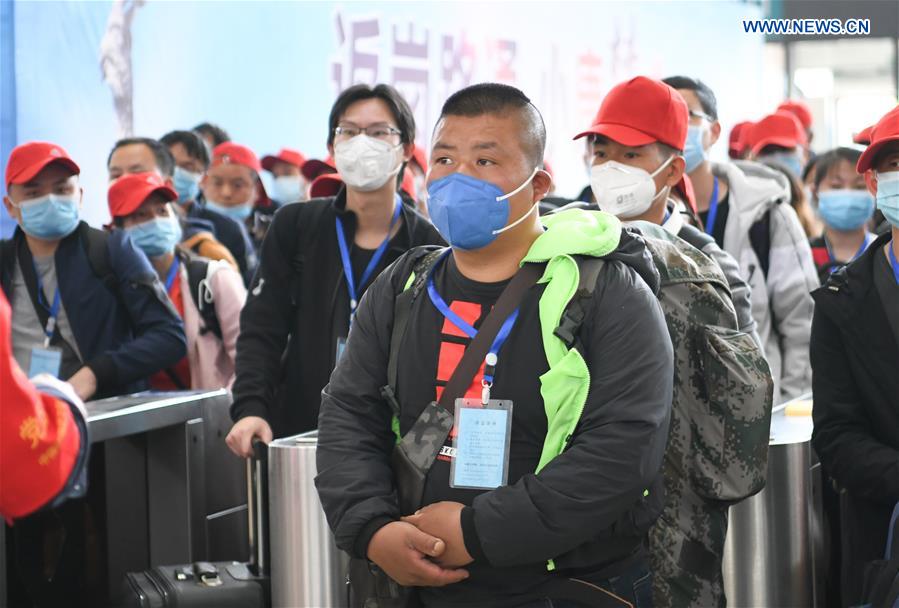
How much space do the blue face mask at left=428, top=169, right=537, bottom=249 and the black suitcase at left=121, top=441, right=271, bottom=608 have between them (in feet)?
4.93

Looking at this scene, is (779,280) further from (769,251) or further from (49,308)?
(49,308)

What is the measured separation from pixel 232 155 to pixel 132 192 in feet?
7.02

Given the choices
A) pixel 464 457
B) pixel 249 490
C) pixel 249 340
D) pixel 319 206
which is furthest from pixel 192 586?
pixel 464 457

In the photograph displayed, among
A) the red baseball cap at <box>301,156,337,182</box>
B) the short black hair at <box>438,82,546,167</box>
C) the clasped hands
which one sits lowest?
the clasped hands

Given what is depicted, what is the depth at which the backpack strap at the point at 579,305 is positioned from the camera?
258 centimetres

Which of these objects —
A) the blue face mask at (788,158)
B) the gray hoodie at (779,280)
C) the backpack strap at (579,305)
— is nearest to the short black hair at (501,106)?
the backpack strap at (579,305)

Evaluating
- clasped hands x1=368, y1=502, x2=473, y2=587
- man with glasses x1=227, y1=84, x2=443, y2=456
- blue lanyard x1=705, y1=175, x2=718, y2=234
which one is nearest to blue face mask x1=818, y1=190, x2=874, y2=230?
blue lanyard x1=705, y1=175, x2=718, y2=234

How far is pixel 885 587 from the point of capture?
302 centimetres

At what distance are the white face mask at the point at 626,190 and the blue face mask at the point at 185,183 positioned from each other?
12.5 feet

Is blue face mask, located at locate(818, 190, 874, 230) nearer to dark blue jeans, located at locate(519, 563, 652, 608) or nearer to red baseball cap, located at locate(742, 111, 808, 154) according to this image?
red baseball cap, located at locate(742, 111, 808, 154)

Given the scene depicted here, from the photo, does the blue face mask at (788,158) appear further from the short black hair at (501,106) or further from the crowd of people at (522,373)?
the short black hair at (501,106)

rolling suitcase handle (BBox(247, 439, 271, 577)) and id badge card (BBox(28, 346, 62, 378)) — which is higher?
id badge card (BBox(28, 346, 62, 378))

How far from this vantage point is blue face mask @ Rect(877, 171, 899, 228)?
3413 millimetres

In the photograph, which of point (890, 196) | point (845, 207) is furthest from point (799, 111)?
point (890, 196)
